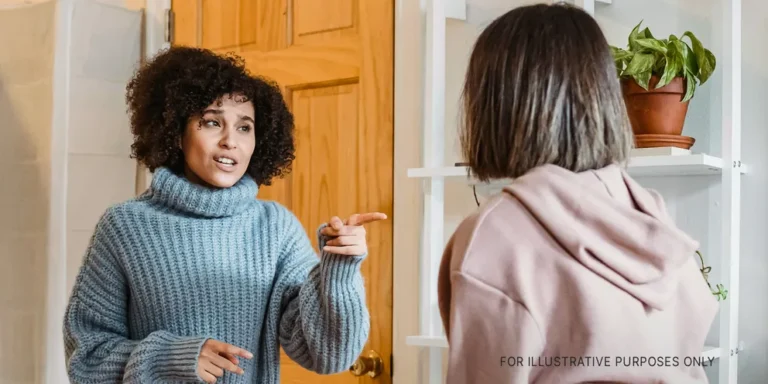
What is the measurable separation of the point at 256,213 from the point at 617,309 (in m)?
0.80

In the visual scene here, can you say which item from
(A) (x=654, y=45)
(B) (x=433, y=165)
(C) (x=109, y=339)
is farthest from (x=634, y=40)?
(C) (x=109, y=339)

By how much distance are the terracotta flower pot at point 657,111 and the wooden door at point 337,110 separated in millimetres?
642

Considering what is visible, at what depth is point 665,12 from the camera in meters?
1.81

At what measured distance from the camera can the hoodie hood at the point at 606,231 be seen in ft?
3.08

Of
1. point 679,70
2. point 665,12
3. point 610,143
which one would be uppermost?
point 665,12

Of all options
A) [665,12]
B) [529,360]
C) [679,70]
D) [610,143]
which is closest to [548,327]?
[529,360]

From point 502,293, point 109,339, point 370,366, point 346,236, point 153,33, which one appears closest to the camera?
point 502,293

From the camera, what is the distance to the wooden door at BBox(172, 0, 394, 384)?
209 centimetres

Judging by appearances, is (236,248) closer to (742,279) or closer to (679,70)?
(679,70)

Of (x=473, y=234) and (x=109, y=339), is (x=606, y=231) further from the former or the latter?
(x=109, y=339)

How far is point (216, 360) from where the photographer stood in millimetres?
1365

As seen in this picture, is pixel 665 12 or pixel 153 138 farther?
pixel 665 12

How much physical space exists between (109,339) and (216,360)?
222mm

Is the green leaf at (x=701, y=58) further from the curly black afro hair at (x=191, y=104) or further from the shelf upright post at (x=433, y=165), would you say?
the curly black afro hair at (x=191, y=104)
